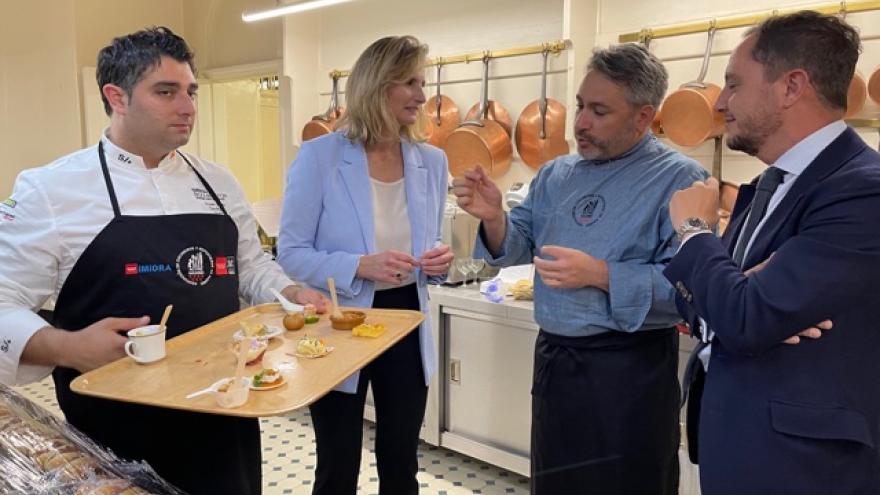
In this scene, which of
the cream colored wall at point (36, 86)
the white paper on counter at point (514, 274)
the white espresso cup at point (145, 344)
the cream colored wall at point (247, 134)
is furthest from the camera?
the cream colored wall at point (247, 134)

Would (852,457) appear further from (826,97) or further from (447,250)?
(447,250)

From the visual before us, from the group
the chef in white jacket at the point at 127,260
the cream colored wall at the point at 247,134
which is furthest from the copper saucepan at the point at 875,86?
the cream colored wall at the point at 247,134

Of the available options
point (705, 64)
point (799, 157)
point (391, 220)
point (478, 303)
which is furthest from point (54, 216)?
point (705, 64)

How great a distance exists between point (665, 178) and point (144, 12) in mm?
4604

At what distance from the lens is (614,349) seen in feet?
4.99

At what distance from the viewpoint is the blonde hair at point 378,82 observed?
1.73 metres

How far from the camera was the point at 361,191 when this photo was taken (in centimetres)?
175

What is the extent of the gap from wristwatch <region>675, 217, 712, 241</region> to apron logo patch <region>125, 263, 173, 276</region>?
1.07 metres

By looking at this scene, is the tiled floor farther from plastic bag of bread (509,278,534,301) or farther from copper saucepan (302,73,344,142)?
copper saucepan (302,73,344,142)

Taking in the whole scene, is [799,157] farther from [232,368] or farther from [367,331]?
[232,368]

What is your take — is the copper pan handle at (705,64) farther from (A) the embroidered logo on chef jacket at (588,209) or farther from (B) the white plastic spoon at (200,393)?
(B) the white plastic spoon at (200,393)

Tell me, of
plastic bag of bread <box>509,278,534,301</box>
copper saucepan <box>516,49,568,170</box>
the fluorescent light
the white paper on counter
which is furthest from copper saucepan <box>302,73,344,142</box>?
plastic bag of bread <box>509,278,534,301</box>

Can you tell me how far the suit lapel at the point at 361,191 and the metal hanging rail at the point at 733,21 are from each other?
1.44 m

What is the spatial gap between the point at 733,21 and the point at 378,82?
1523 millimetres
